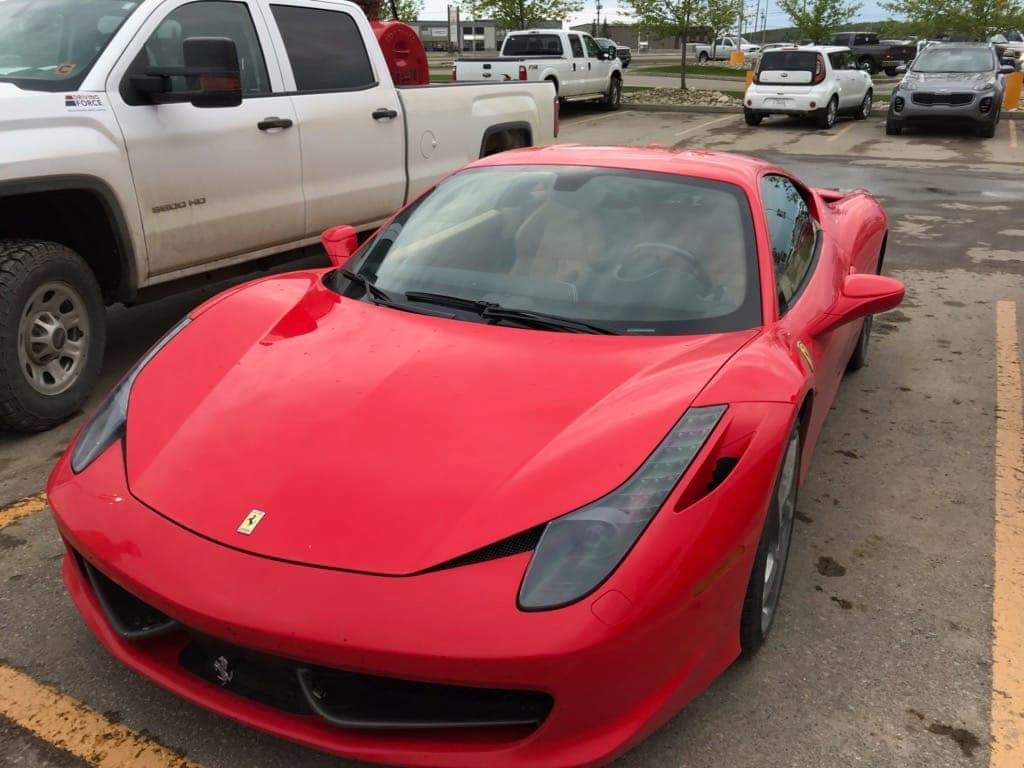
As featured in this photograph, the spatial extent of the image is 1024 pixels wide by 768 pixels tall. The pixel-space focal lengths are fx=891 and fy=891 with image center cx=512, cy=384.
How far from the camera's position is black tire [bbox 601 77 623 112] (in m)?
22.4

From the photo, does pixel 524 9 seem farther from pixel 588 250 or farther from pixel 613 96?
pixel 588 250

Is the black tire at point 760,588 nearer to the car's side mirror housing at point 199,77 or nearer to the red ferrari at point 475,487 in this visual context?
the red ferrari at point 475,487

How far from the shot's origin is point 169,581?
1958mm

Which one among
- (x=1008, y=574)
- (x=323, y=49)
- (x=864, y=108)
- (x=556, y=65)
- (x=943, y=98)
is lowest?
(x=1008, y=574)

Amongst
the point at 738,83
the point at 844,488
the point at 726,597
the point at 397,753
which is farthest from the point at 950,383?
the point at 738,83

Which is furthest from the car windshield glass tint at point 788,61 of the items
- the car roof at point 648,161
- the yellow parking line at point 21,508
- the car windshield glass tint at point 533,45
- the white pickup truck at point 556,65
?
the yellow parking line at point 21,508

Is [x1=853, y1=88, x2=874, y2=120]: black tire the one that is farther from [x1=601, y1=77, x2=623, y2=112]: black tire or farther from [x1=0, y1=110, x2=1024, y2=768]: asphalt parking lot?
[x1=0, y1=110, x2=1024, y2=768]: asphalt parking lot

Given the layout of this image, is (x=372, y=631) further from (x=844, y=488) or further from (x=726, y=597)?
(x=844, y=488)

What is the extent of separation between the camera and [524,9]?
26891 mm

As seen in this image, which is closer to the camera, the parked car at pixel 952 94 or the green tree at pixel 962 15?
the parked car at pixel 952 94

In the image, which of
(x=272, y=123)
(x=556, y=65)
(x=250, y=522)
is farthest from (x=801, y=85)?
(x=250, y=522)

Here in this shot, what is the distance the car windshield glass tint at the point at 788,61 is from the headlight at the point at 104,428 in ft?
59.0

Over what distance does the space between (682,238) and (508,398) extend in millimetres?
1074

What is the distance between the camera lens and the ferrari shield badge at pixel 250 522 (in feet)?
6.63
